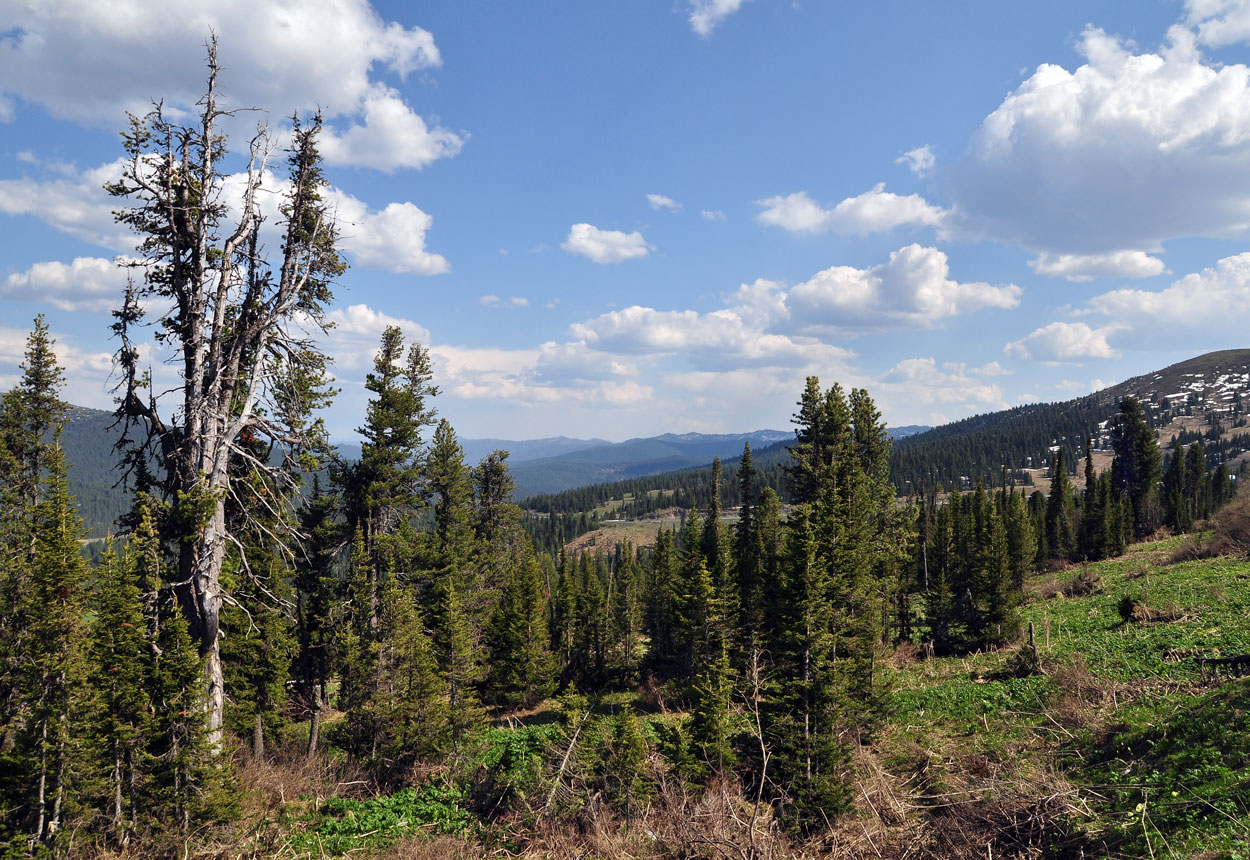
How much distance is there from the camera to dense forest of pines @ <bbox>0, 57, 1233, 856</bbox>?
10859 millimetres

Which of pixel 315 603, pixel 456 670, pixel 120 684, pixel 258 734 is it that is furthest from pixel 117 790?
pixel 315 603

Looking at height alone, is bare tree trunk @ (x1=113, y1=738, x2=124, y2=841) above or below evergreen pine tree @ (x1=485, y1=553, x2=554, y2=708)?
above

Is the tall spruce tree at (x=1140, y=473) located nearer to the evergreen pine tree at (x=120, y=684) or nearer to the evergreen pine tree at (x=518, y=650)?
the evergreen pine tree at (x=518, y=650)

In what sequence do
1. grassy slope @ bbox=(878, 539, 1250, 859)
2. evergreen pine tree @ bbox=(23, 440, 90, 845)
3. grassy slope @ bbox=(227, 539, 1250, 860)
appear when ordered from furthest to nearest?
1. evergreen pine tree @ bbox=(23, 440, 90, 845)
2. grassy slope @ bbox=(227, 539, 1250, 860)
3. grassy slope @ bbox=(878, 539, 1250, 859)

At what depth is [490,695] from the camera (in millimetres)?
38344

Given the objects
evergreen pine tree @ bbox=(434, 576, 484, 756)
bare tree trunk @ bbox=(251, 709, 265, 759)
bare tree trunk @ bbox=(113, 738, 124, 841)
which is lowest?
bare tree trunk @ bbox=(251, 709, 265, 759)

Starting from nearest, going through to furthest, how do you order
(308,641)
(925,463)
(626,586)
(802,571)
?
(802,571) → (308,641) → (626,586) → (925,463)

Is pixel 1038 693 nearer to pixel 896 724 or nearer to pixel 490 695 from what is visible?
pixel 896 724

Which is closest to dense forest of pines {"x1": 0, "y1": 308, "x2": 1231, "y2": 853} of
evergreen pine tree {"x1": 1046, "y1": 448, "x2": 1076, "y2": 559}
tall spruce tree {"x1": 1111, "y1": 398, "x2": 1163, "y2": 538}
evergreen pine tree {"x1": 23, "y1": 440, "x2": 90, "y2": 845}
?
evergreen pine tree {"x1": 23, "y1": 440, "x2": 90, "y2": 845}

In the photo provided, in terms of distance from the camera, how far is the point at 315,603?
3020cm

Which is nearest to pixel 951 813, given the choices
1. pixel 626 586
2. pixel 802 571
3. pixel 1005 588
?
pixel 802 571

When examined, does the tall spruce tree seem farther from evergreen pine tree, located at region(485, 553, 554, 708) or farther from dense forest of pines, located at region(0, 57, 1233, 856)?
evergreen pine tree, located at region(485, 553, 554, 708)

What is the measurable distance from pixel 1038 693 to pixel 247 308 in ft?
81.0

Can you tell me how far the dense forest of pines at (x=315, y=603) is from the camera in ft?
35.6
